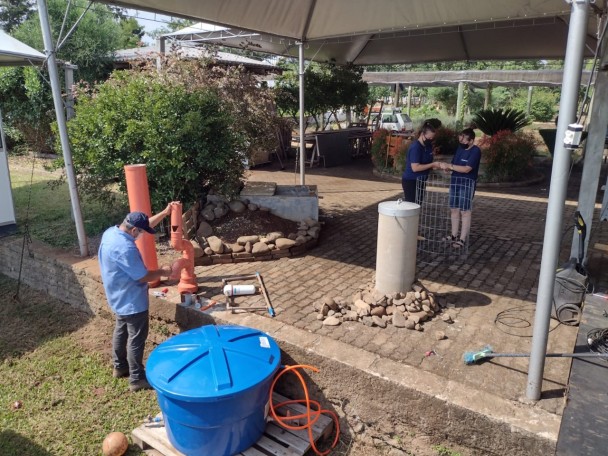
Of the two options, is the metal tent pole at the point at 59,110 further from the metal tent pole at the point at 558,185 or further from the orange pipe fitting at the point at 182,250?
the metal tent pole at the point at 558,185

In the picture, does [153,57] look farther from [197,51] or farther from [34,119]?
[34,119]

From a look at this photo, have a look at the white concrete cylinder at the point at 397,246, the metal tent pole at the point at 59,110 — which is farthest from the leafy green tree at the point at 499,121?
the metal tent pole at the point at 59,110

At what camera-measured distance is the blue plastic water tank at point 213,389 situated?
10.2 ft

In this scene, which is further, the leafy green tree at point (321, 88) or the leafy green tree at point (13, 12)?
the leafy green tree at point (13, 12)

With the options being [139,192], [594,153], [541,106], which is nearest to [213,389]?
[139,192]

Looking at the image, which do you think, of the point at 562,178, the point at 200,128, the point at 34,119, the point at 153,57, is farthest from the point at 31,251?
the point at 34,119

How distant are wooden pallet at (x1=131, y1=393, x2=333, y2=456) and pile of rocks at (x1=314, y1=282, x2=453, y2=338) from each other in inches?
39.7

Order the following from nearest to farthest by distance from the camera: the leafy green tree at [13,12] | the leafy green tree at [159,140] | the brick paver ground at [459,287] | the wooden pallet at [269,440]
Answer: the wooden pallet at [269,440] < the brick paver ground at [459,287] < the leafy green tree at [159,140] < the leafy green tree at [13,12]

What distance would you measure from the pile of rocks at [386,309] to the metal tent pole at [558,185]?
1.27 m

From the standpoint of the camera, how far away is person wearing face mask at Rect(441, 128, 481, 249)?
6.06 meters

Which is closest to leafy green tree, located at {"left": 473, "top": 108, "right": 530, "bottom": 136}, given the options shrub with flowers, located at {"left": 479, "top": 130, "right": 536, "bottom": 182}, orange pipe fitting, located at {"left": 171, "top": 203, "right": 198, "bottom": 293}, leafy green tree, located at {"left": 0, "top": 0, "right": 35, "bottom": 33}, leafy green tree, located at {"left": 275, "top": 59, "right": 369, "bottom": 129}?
shrub with flowers, located at {"left": 479, "top": 130, "right": 536, "bottom": 182}

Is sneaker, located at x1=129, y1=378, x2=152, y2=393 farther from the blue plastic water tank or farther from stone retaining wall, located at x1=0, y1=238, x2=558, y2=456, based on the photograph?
the blue plastic water tank

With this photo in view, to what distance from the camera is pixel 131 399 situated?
14.0ft

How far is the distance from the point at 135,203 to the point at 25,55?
11.8 feet
